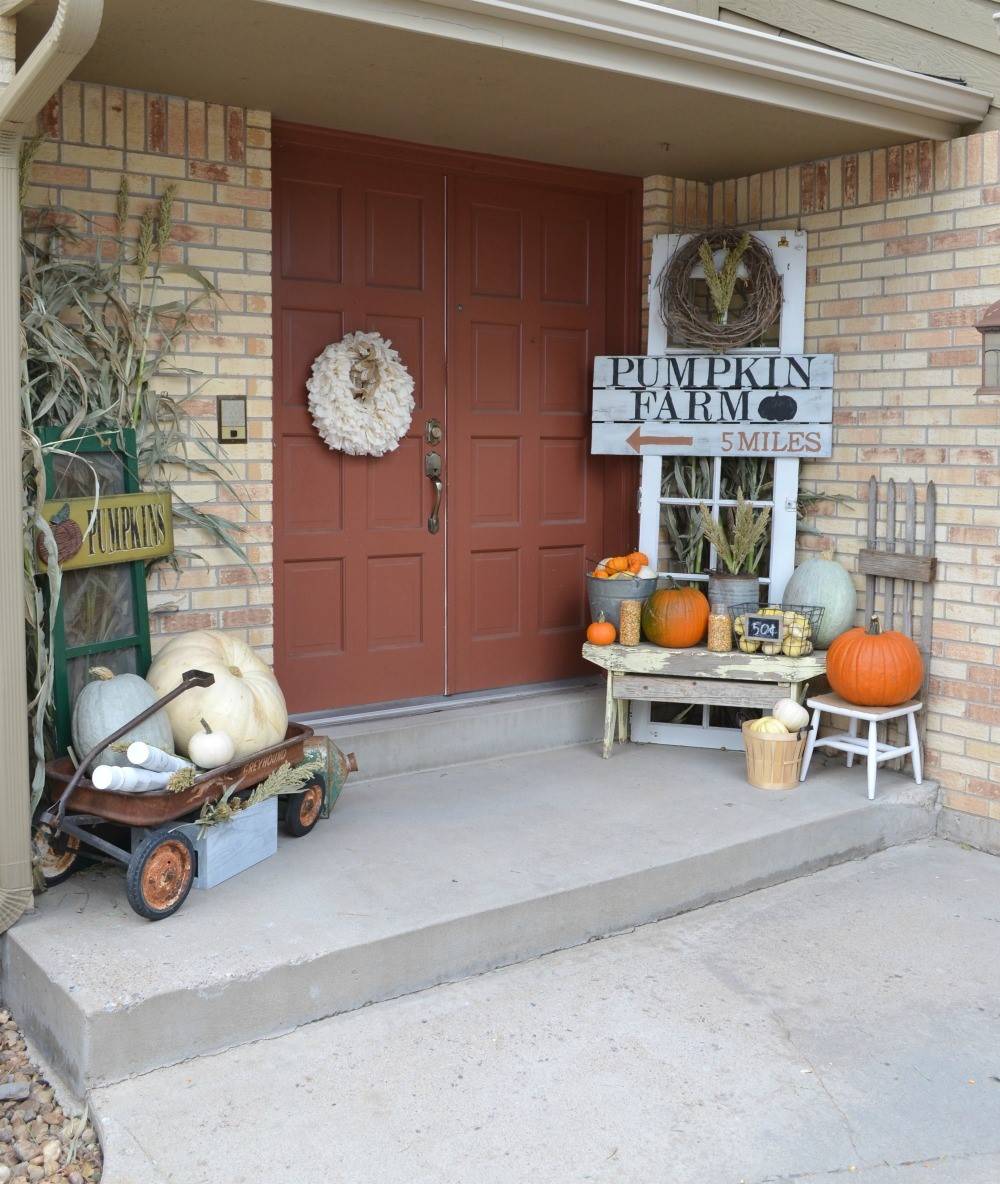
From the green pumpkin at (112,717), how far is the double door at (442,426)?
1.29 meters

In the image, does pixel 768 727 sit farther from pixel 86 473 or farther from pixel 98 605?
pixel 86 473

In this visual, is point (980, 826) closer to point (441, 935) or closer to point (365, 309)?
point (441, 935)

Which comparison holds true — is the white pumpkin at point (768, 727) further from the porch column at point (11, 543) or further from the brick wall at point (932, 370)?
the porch column at point (11, 543)

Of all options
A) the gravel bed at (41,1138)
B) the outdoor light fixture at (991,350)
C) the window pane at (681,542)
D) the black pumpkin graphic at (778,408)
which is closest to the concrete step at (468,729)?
the window pane at (681,542)

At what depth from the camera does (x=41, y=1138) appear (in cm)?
287

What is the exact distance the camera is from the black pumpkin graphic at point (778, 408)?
17.2ft

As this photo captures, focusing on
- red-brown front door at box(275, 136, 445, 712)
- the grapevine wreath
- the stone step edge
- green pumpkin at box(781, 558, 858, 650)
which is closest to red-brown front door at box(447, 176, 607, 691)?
red-brown front door at box(275, 136, 445, 712)

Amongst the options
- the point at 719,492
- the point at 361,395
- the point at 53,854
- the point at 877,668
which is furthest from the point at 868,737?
the point at 53,854

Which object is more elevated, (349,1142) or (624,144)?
(624,144)

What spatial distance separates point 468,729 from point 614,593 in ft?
2.75

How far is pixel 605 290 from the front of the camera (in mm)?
5789

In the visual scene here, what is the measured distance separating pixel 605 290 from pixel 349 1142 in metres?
4.09

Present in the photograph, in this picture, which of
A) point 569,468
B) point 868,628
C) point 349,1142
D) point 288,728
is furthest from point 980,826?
point 349,1142

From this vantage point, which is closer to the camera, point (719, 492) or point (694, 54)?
point (694, 54)
